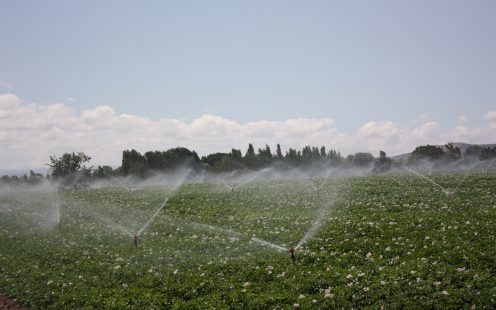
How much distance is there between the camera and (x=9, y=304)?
1560 centimetres

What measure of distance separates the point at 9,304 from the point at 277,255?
10.8 metres

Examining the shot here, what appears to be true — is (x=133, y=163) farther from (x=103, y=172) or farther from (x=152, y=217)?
(x=152, y=217)

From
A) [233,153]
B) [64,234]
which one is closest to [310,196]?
[64,234]

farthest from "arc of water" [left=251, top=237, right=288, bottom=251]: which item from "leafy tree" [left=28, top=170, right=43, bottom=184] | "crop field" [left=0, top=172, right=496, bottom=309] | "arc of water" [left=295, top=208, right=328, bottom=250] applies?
"leafy tree" [left=28, top=170, right=43, bottom=184]

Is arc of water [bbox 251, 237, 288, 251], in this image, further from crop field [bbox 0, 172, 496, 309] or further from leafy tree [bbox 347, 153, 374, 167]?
leafy tree [bbox 347, 153, 374, 167]

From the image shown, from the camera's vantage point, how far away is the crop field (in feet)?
39.2

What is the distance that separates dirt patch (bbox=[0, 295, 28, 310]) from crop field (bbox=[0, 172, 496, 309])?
0.72 feet

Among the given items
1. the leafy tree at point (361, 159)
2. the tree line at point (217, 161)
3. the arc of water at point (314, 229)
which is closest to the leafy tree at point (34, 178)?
the tree line at point (217, 161)

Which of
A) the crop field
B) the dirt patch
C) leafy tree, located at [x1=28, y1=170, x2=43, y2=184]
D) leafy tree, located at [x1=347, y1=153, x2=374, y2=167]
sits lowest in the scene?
the dirt patch

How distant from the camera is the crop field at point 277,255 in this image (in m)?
12.0

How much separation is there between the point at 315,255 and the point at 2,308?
40.1 feet

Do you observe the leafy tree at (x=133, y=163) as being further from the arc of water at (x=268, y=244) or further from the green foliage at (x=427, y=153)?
the arc of water at (x=268, y=244)

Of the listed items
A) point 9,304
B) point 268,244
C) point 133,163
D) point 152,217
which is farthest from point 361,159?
point 9,304

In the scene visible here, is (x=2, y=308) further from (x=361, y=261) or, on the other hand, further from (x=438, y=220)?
(x=438, y=220)
